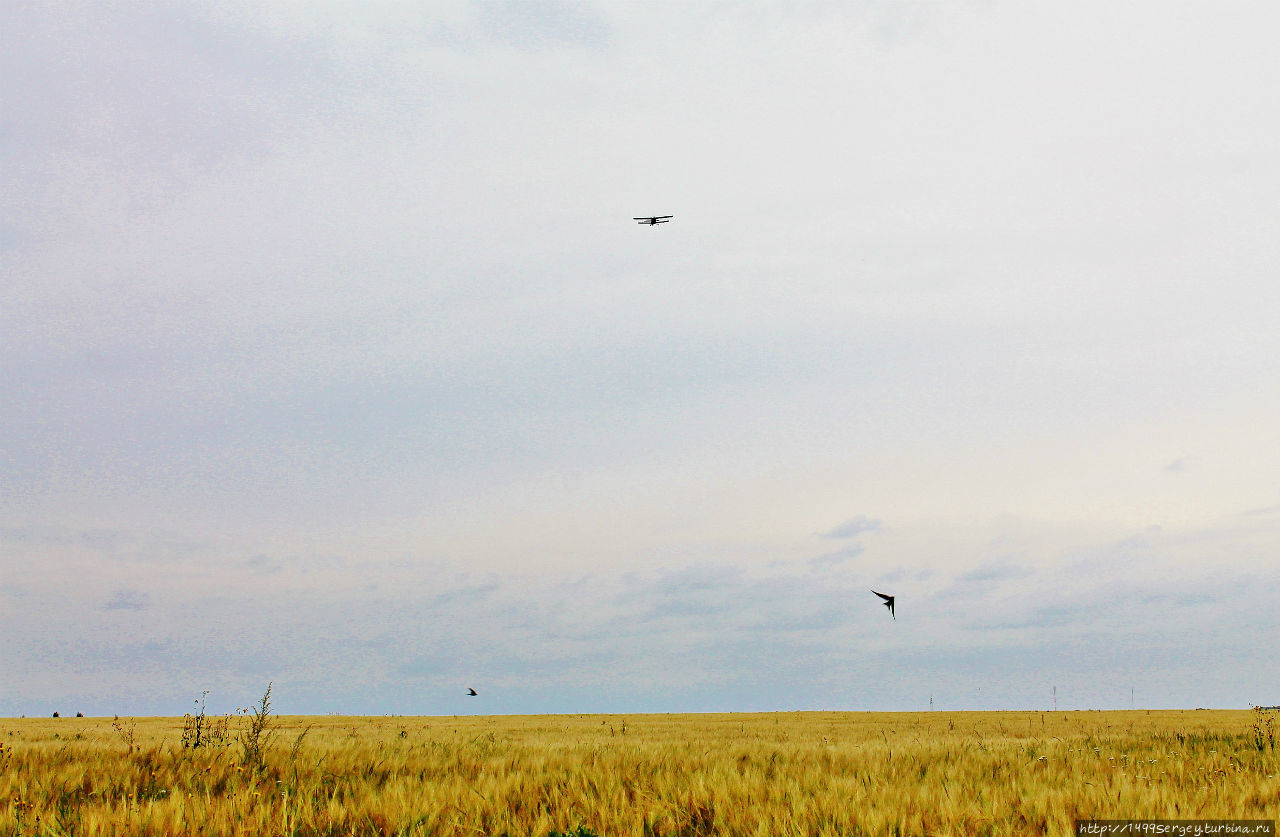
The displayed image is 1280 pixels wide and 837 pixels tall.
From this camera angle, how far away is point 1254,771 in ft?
35.5

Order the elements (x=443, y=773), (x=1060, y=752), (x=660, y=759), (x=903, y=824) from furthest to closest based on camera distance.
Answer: (x=1060, y=752) < (x=660, y=759) < (x=443, y=773) < (x=903, y=824)

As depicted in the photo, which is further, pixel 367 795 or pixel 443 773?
pixel 443 773

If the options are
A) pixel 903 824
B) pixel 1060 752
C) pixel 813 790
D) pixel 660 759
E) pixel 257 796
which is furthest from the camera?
pixel 1060 752

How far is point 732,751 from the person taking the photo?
593 inches

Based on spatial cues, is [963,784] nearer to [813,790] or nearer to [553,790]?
[813,790]

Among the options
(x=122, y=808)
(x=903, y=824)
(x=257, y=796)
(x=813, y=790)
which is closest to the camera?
(x=903, y=824)

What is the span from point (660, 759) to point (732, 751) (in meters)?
3.69

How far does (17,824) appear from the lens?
22.3 ft

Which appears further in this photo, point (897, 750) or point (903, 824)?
point (897, 750)

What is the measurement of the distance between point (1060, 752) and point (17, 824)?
45.6 ft

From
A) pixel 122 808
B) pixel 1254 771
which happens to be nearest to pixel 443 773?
pixel 122 808

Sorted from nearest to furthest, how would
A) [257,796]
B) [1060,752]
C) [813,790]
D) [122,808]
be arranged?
Answer: [122,808]
[257,796]
[813,790]
[1060,752]

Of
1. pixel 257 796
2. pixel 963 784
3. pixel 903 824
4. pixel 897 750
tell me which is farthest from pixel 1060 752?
pixel 257 796

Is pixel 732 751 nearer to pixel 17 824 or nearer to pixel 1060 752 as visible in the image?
pixel 1060 752
